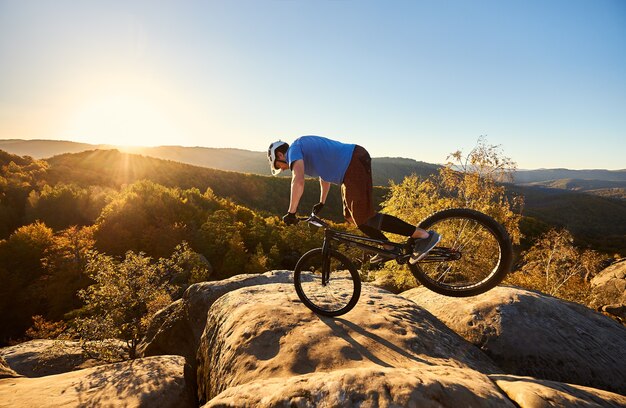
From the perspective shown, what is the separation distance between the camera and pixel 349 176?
514cm

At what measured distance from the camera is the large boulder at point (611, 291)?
18.5 metres

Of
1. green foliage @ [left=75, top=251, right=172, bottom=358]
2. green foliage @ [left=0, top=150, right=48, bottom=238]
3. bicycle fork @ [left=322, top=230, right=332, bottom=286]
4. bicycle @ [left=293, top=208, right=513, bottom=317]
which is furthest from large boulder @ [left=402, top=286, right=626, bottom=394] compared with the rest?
green foliage @ [left=0, top=150, right=48, bottom=238]

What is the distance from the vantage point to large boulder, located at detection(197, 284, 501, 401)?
4.16m

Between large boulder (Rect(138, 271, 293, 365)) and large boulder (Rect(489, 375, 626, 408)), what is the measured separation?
8.40 m

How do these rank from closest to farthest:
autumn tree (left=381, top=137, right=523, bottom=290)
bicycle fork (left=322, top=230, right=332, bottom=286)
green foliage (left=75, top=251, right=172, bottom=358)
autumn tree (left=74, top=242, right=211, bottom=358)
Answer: bicycle fork (left=322, top=230, right=332, bottom=286)
autumn tree (left=74, top=242, right=211, bottom=358)
green foliage (left=75, top=251, right=172, bottom=358)
autumn tree (left=381, top=137, right=523, bottom=290)

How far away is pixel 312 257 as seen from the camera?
603 cm

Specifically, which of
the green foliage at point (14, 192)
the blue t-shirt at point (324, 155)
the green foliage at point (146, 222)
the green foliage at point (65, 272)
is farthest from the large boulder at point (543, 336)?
the green foliage at point (14, 192)

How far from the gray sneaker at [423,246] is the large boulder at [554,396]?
1868mm

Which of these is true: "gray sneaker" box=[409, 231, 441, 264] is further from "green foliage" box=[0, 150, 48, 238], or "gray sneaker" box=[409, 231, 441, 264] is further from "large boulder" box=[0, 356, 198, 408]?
"green foliage" box=[0, 150, 48, 238]

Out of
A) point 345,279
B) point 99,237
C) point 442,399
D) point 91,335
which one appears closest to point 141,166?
point 99,237

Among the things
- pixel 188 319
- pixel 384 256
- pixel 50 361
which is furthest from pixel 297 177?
pixel 50 361

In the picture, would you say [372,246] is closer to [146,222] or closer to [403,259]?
[403,259]

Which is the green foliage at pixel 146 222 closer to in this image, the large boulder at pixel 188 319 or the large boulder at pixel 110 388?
the large boulder at pixel 188 319

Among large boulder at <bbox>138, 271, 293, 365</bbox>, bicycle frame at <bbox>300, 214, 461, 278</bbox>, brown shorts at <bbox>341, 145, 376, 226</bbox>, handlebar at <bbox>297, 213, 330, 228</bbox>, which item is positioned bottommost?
large boulder at <bbox>138, 271, 293, 365</bbox>
